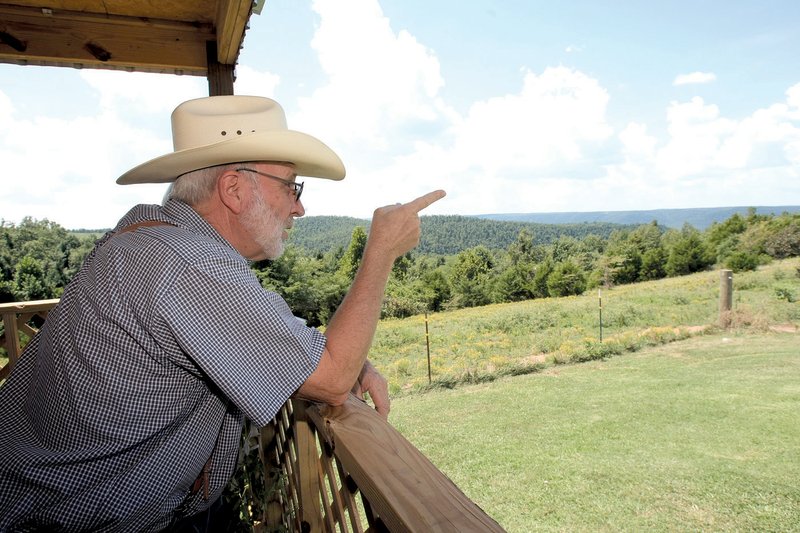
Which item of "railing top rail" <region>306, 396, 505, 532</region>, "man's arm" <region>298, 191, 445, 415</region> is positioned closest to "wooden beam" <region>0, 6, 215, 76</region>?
"man's arm" <region>298, 191, 445, 415</region>

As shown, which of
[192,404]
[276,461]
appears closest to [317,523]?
[276,461]

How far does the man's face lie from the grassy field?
7162mm

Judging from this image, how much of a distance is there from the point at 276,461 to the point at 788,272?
1843 centimetres

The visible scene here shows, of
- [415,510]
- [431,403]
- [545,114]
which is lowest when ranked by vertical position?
[431,403]

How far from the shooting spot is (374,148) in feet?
86.8

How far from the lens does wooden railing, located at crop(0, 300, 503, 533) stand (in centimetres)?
46

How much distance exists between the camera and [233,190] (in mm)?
796

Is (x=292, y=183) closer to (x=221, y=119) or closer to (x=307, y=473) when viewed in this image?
(x=221, y=119)

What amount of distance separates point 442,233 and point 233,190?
3537 centimetres

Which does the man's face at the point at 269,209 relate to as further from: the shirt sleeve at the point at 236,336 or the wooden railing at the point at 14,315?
the wooden railing at the point at 14,315

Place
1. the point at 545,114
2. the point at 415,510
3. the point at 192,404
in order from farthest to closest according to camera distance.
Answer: the point at 545,114
the point at 192,404
the point at 415,510

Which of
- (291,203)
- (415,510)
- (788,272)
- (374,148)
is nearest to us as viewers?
(415,510)

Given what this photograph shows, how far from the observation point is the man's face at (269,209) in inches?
31.8

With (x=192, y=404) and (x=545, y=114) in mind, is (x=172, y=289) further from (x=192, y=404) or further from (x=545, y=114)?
(x=545, y=114)
